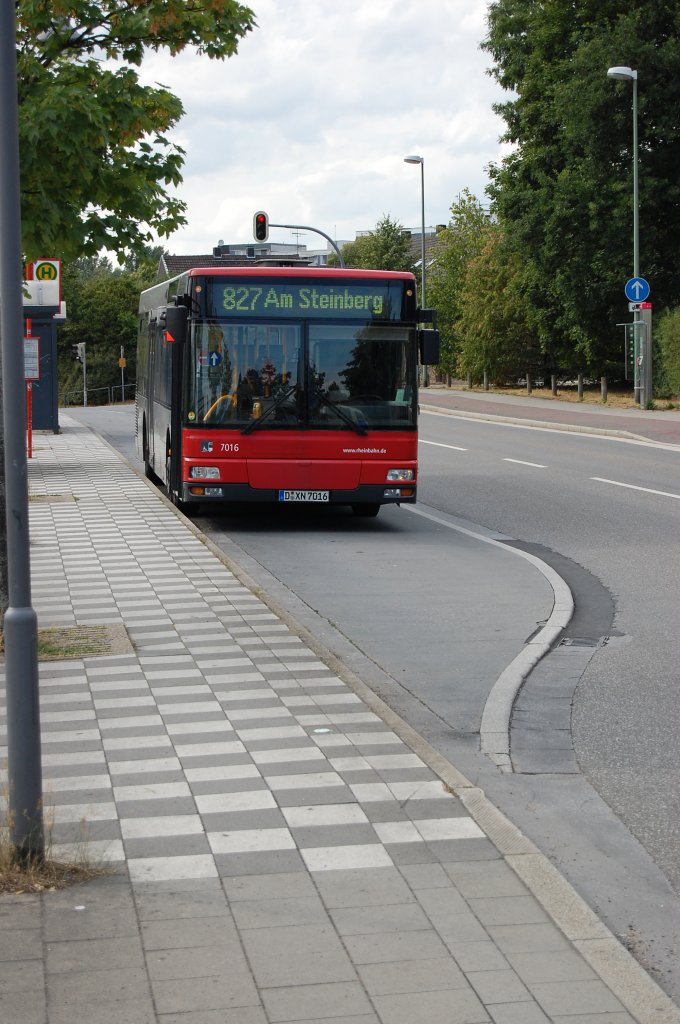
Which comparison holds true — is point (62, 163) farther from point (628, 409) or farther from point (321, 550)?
point (628, 409)

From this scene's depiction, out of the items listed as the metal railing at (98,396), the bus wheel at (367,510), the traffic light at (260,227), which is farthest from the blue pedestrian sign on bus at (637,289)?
the metal railing at (98,396)

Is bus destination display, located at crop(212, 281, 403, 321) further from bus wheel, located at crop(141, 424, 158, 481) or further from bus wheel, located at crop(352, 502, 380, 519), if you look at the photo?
bus wheel, located at crop(141, 424, 158, 481)

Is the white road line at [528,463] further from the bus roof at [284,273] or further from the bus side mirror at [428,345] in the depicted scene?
the bus roof at [284,273]

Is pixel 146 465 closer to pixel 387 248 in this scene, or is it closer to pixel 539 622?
pixel 539 622

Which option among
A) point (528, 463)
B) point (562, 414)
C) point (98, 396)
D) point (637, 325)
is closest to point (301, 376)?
point (528, 463)

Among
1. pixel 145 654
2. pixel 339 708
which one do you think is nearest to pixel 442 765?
pixel 339 708

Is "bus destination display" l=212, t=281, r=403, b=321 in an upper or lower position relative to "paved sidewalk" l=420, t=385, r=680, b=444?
upper

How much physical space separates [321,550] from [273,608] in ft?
14.0

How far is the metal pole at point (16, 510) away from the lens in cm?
456

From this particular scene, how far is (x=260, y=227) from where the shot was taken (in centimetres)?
3891

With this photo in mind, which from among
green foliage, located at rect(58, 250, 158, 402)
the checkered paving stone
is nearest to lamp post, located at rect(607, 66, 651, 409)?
the checkered paving stone

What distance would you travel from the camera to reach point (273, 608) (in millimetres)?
9820

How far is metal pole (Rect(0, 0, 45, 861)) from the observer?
4559mm

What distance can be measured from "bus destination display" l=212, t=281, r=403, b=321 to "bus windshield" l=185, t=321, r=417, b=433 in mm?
143
